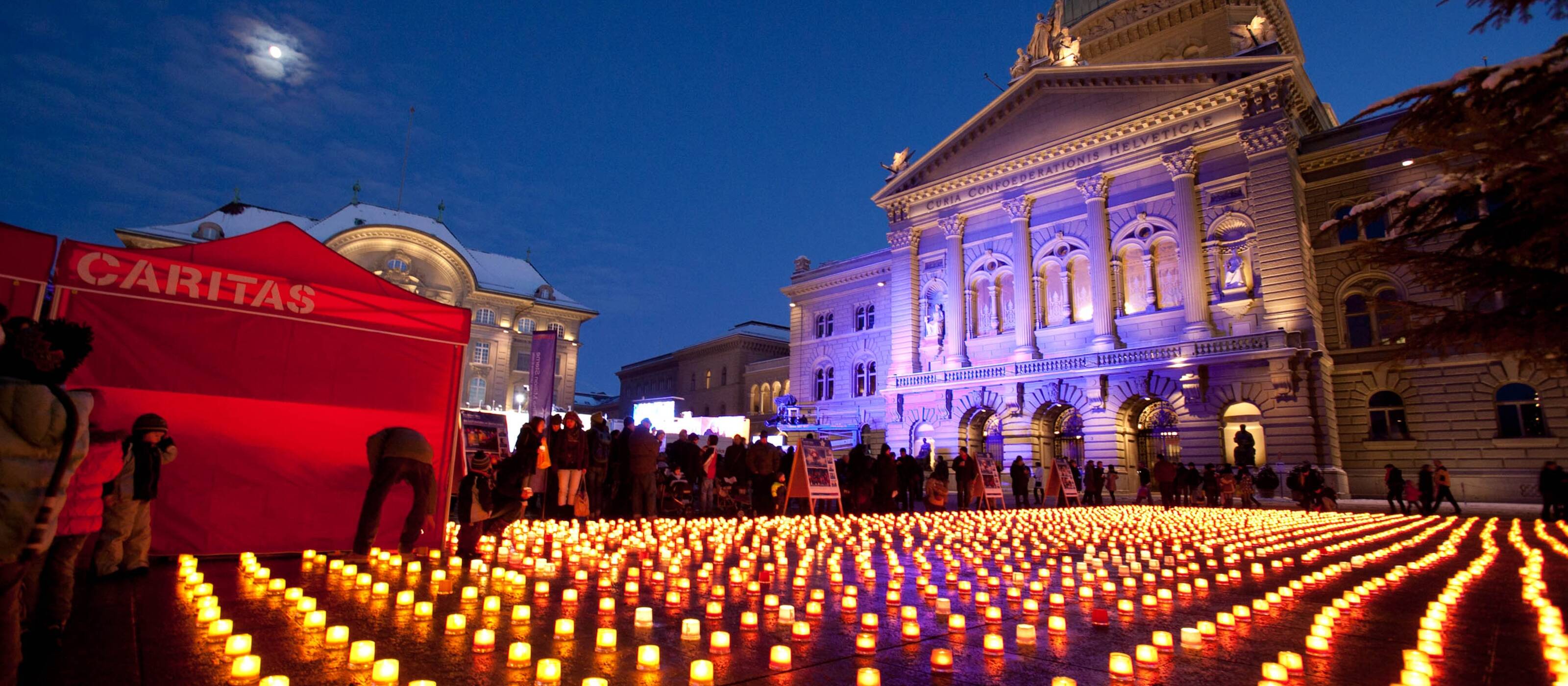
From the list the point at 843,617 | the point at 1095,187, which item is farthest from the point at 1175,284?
the point at 843,617

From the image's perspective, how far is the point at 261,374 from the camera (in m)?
7.48

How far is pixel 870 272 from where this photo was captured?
42062mm

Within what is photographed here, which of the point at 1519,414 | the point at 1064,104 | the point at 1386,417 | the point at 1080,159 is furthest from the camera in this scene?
the point at 1064,104

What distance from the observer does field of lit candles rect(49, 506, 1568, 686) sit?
3.62 m

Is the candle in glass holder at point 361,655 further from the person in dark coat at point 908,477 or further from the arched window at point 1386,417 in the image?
the arched window at point 1386,417

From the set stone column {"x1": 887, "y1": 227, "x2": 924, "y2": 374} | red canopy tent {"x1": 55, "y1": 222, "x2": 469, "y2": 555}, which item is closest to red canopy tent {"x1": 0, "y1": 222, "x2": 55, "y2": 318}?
red canopy tent {"x1": 55, "y1": 222, "x2": 469, "y2": 555}

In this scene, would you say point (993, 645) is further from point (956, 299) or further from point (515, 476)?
point (956, 299)

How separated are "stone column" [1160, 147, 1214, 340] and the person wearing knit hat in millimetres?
27961

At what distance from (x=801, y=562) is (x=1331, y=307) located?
27.6 m

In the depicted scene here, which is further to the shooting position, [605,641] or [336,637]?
[605,641]

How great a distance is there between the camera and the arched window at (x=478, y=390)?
52.5 metres

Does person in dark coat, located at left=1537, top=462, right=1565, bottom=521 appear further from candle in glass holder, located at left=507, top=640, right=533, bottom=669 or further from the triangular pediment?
candle in glass holder, located at left=507, top=640, right=533, bottom=669

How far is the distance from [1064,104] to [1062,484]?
18005mm

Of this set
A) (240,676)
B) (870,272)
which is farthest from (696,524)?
(870,272)
